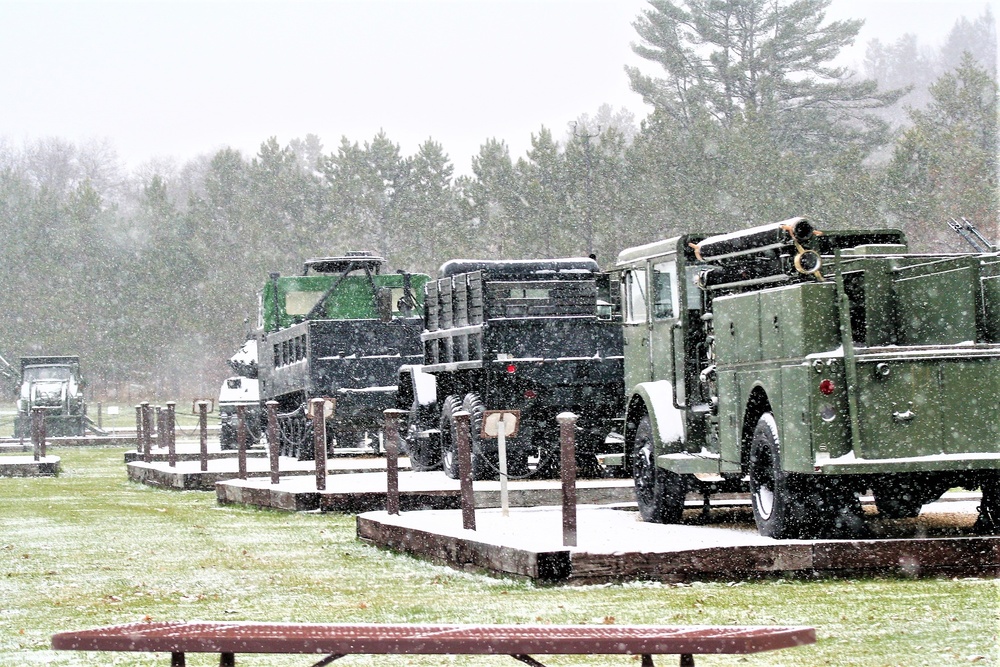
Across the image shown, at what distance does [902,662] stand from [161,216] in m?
70.5

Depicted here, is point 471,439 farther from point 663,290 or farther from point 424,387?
point 663,290

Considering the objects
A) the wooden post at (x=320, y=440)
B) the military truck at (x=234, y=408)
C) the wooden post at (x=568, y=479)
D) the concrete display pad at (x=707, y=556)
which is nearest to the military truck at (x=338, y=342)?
the military truck at (x=234, y=408)

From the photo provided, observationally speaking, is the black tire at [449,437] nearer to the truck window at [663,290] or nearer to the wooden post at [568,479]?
the truck window at [663,290]

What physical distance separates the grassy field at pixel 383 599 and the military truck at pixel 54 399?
3309 centimetres

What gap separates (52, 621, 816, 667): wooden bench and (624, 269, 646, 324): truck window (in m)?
9.39

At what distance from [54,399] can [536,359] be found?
31.2 metres

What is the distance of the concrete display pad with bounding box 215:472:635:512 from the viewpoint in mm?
17156

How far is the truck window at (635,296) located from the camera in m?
15.3

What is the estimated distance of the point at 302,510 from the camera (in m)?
18.5

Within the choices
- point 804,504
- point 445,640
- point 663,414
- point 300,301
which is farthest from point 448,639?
point 300,301

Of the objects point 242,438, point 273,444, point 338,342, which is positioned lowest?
point 273,444

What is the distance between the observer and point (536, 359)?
65.1 feet

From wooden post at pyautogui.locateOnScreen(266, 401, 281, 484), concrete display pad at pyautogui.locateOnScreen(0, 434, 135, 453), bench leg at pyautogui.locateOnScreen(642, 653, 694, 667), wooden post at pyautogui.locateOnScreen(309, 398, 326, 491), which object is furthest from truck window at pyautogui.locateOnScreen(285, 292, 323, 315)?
bench leg at pyautogui.locateOnScreen(642, 653, 694, 667)

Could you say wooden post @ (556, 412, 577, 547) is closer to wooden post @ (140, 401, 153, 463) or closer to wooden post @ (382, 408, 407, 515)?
wooden post @ (382, 408, 407, 515)
